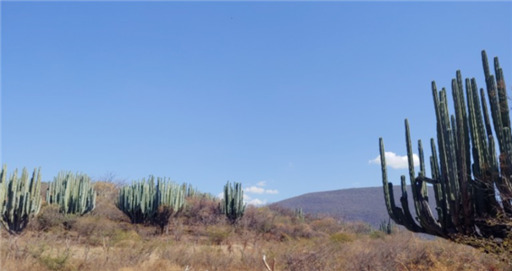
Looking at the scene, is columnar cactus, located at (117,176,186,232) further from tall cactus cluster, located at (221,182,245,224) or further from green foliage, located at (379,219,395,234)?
green foliage, located at (379,219,395,234)

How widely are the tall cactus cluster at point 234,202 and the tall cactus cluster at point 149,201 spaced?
112 inches

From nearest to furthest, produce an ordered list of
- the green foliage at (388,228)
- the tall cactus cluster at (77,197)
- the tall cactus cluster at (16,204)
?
1. the tall cactus cluster at (16,204)
2. the tall cactus cluster at (77,197)
3. the green foliage at (388,228)

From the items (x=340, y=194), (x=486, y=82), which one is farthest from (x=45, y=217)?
(x=340, y=194)

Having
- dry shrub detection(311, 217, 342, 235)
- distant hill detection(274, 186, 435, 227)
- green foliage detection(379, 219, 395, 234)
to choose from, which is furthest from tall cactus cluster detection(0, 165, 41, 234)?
distant hill detection(274, 186, 435, 227)

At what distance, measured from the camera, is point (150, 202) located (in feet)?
71.2

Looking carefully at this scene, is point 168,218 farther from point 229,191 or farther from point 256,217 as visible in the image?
point 256,217

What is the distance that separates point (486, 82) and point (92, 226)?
1692cm

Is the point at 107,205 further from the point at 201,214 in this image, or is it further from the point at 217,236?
the point at 217,236

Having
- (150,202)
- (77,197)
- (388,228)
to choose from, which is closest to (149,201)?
(150,202)

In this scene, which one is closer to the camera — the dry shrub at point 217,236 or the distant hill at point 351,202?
the dry shrub at point 217,236

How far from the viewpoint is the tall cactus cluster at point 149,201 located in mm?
21625

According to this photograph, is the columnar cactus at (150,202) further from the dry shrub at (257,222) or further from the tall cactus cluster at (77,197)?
the dry shrub at (257,222)

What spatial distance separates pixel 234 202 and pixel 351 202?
47.9 metres

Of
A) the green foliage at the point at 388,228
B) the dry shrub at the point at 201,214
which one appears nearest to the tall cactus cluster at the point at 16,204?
the dry shrub at the point at 201,214
